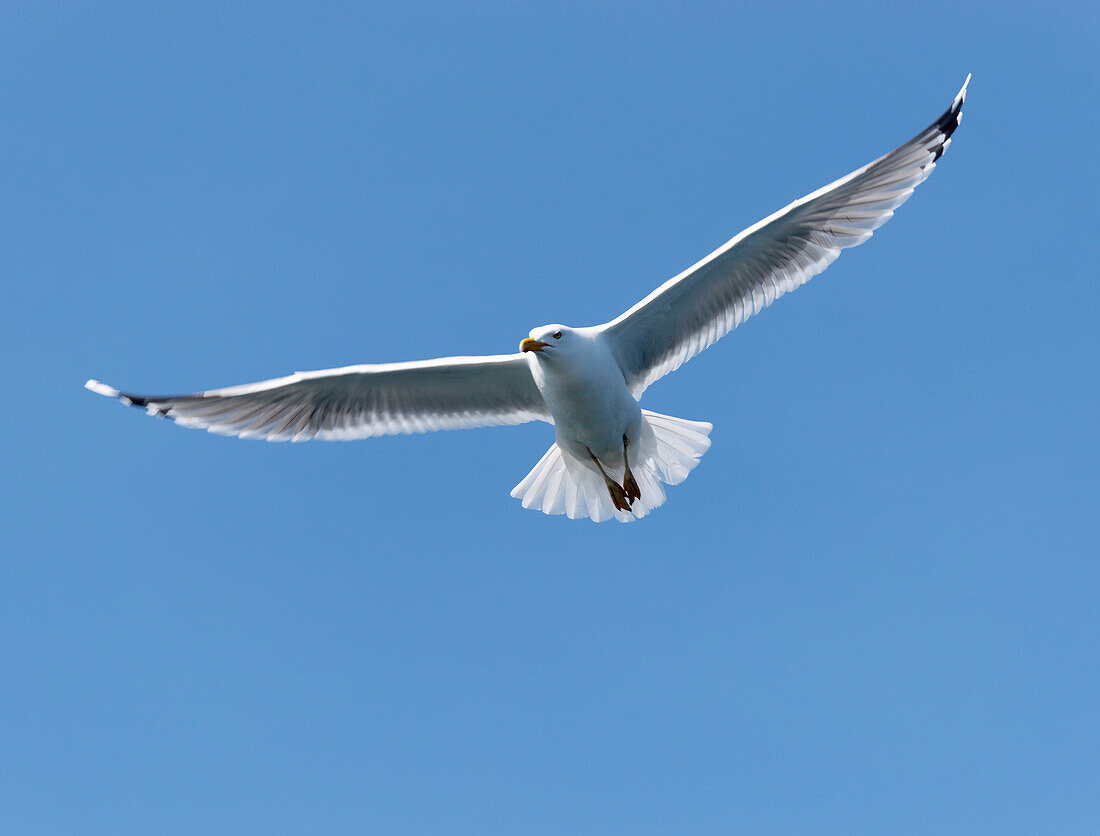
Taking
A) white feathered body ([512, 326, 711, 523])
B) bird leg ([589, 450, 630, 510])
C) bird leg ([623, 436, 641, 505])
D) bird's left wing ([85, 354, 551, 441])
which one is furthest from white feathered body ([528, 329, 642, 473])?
bird's left wing ([85, 354, 551, 441])

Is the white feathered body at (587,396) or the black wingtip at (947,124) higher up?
the black wingtip at (947,124)

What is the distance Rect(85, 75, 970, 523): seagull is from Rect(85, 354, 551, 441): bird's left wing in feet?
0.03

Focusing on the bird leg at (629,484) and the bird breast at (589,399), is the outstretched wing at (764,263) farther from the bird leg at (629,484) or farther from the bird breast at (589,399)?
the bird leg at (629,484)

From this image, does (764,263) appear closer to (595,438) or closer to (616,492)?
(595,438)

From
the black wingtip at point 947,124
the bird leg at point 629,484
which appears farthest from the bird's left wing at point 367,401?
the black wingtip at point 947,124

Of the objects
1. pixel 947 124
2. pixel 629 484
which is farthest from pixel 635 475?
pixel 947 124

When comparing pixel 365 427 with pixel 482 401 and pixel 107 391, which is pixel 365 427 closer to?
pixel 482 401

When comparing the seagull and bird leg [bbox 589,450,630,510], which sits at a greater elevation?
the seagull

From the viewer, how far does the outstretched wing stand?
27.0 feet

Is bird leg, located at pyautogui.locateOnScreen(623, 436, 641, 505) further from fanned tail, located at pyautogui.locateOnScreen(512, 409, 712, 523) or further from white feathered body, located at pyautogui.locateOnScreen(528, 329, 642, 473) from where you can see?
white feathered body, located at pyautogui.locateOnScreen(528, 329, 642, 473)

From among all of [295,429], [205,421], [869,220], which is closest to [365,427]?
[295,429]

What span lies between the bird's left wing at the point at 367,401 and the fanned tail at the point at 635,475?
0.46 meters

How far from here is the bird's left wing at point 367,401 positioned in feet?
28.7

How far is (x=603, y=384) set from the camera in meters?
8.30
